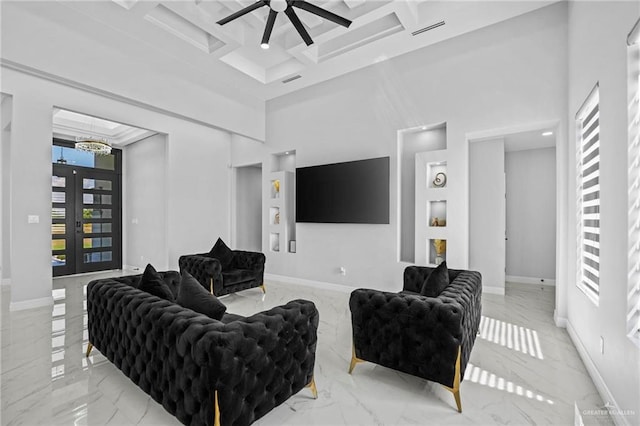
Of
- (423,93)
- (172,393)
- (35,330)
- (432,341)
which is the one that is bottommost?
(35,330)

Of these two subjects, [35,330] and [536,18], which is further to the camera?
[536,18]

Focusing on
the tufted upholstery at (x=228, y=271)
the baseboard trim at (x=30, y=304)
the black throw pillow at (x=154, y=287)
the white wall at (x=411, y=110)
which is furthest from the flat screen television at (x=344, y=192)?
the baseboard trim at (x=30, y=304)

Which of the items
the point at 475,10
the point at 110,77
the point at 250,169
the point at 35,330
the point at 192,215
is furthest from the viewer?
the point at 250,169

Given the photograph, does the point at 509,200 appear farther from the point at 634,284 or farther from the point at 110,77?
the point at 110,77

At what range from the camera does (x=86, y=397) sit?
7.06 ft

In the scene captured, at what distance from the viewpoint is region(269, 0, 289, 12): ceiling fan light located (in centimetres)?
292

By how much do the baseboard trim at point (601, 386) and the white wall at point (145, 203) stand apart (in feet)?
21.0

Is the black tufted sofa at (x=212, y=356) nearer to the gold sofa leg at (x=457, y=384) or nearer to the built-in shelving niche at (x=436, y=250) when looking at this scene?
the gold sofa leg at (x=457, y=384)

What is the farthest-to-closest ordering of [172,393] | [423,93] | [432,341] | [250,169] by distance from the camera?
[250,169]
[423,93]
[432,341]
[172,393]

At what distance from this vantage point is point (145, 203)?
22.7ft

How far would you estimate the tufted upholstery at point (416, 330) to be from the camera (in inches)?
78.4

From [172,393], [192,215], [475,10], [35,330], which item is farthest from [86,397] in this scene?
[475,10]

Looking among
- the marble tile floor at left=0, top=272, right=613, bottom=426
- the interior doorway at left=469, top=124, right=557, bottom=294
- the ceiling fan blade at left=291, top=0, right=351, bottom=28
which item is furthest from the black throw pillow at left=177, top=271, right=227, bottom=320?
the interior doorway at left=469, top=124, right=557, bottom=294

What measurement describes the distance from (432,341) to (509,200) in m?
5.01
